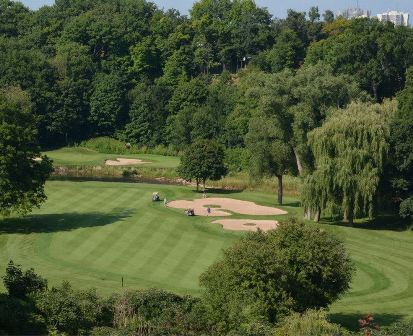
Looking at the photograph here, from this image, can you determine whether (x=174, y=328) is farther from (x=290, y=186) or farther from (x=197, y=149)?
(x=290, y=186)

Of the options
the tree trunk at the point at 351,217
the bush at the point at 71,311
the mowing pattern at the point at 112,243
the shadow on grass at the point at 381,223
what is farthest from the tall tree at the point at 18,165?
the tree trunk at the point at 351,217

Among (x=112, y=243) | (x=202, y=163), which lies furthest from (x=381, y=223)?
(x=112, y=243)

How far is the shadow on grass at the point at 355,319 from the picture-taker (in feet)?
121

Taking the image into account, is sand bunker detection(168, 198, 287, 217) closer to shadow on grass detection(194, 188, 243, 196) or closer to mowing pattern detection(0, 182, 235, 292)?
mowing pattern detection(0, 182, 235, 292)

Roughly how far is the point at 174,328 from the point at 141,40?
10372cm

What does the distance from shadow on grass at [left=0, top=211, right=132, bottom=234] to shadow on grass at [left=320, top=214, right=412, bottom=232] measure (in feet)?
51.8

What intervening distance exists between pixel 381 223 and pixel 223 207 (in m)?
12.6

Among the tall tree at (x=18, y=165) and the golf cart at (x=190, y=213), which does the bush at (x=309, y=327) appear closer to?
the tall tree at (x=18, y=165)

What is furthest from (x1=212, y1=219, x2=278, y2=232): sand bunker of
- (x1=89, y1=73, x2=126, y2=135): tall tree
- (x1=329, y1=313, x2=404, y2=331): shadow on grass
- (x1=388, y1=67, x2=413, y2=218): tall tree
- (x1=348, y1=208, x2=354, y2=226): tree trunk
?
(x1=89, y1=73, x2=126, y2=135): tall tree

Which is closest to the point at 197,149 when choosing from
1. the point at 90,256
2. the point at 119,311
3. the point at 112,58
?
the point at 90,256

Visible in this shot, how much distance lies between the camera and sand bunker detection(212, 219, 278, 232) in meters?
59.1

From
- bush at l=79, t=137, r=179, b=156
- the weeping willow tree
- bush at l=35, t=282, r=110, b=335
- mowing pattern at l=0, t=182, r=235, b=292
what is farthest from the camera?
bush at l=79, t=137, r=179, b=156

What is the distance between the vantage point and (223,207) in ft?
223

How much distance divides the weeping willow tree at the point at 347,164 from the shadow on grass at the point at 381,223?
109 cm
